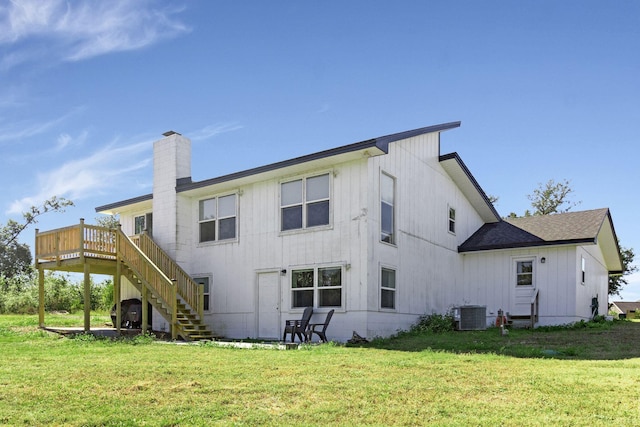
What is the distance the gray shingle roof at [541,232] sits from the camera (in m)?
17.4

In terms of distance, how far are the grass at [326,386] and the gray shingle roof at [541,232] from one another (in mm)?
6590

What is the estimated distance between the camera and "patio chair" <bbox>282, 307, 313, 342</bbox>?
13.9 m

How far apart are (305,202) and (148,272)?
4.95 meters

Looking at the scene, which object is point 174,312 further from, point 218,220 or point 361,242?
point 361,242

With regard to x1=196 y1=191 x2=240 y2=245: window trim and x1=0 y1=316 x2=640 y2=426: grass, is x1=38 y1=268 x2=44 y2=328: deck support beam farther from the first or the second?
x1=0 y1=316 x2=640 y2=426: grass

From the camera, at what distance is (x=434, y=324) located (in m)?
16.4

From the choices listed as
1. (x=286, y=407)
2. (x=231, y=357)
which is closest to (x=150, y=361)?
(x=231, y=357)

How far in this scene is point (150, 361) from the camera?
30.9 feet

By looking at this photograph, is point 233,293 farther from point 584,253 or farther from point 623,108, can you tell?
point 623,108

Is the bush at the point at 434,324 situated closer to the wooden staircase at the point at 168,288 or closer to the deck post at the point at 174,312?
the wooden staircase at the point at 168,288

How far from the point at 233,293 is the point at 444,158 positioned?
8193 mm

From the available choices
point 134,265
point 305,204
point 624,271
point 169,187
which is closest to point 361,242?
point 305,204

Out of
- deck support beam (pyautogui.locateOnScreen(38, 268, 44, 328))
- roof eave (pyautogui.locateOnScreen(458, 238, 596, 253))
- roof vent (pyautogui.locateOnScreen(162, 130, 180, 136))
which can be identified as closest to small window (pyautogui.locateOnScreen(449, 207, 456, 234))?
roof eave (pyautogui.locateOnScreen(458, 238, 596, 253))

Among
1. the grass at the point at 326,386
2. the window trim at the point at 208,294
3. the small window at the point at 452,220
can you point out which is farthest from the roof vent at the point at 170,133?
the small window at the point at 452,220
